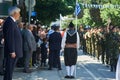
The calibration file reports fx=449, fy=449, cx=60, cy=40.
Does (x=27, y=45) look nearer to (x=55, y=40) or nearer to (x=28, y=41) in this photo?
(x=28, y=41)

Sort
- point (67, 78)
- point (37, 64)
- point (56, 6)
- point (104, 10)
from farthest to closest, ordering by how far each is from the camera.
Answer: point (104, 10) < point (56, 6) < point (37, 64) < point (67, 78)

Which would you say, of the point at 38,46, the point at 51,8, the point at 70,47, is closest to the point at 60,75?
the point at 70,47

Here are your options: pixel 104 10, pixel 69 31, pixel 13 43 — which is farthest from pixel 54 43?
pixel 104 10

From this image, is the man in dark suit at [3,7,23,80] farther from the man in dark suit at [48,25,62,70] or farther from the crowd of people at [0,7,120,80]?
the man in dark suit at [48,25,62,70]

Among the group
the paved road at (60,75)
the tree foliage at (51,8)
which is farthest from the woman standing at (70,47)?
the tree foliage at (51,8)

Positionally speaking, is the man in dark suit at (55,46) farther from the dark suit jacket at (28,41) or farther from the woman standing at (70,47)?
the woman standing at (70,47)

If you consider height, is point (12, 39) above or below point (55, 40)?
above

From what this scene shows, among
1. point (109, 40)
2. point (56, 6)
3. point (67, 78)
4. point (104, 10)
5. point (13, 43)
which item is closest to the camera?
point (13, 43)

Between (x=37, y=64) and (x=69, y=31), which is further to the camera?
(x=37, y=64)

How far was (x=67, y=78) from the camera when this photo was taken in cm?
1530

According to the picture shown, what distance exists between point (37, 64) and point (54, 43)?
173 cm

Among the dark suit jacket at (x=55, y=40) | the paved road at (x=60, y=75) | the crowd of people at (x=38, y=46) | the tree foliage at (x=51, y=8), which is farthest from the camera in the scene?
the tree foliage at (x=51, y=8)

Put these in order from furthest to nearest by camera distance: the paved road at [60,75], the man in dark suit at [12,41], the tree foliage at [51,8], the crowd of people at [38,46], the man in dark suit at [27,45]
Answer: the tree foliage at [51,8], the man in dark suit at [27,45], the paved road at [60,75], the crowd of people at [38,46], the man in dark suit at [12,41]

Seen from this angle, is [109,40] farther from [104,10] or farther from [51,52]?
[104,10]
